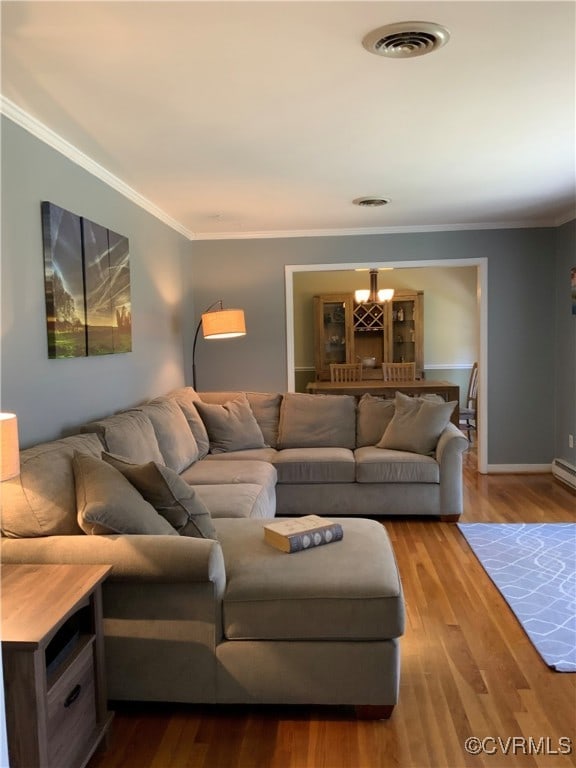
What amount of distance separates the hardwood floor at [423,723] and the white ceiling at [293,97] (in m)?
2.40

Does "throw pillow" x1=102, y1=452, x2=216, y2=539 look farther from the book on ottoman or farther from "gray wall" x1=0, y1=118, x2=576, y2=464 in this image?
"gray wall" x1=0, y1=118, x2=576, y2=464

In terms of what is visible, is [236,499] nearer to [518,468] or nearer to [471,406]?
[518,468]

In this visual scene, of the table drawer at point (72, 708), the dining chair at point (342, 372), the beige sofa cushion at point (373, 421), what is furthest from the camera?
the dining chair at point (342, 372)

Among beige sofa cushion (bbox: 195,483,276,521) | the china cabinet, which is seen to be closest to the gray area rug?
beige sofa cushion (bbox: 195,483,276,521)

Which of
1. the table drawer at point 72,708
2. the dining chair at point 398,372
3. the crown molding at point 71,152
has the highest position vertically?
the crown molding at point 71,152

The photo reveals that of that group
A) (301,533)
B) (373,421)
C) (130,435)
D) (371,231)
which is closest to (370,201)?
(371,231)

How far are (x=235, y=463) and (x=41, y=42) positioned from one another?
2.84 m

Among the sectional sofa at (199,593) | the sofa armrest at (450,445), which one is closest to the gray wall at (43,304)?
the sectional sofa at (199,593)

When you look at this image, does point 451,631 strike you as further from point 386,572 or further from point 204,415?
point 204,415

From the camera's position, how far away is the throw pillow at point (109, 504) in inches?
87.7

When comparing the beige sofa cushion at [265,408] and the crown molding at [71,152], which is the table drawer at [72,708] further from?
the beige sofa cushion at [265,408]

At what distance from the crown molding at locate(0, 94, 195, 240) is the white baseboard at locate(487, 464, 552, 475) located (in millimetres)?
3783

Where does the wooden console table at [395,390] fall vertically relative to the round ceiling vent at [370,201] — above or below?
below

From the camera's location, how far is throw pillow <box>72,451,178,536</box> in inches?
87.7
